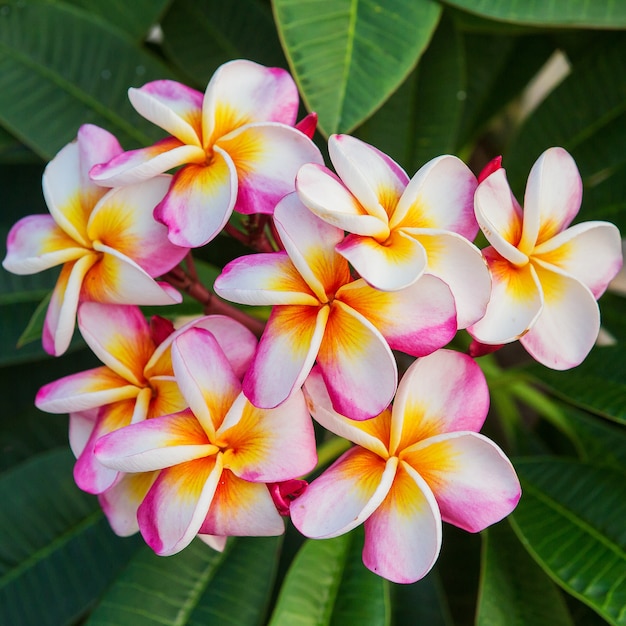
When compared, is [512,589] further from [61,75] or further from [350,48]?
[61,75]

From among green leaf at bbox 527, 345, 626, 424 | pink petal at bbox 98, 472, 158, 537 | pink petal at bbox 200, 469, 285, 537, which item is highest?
pink petal at bbox 200, 469, 285, 537

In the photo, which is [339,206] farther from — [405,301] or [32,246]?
[32,246]

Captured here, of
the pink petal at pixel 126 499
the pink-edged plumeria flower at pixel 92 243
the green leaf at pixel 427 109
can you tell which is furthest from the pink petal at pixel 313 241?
the green leaf at pixel 427 109

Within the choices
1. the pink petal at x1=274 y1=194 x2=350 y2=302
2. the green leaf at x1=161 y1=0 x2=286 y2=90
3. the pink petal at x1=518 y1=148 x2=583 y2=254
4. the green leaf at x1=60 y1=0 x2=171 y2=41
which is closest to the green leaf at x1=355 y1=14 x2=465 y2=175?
the green leaf at x1=161 y1=0 x2=286 y2=90

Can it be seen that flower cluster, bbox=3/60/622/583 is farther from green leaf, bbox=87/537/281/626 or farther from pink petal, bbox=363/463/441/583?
green leaf, bbox=87/537/281/626

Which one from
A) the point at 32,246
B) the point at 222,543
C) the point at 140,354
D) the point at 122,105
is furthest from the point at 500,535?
the point at 122,105

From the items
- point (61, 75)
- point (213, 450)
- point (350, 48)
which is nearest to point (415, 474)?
point (213, 450)
